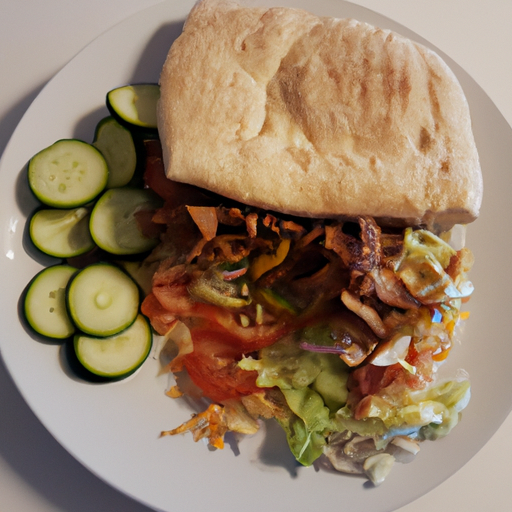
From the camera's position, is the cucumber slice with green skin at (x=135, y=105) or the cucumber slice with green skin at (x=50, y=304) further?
the cucumber slice with green skin at (x=135, y=105)

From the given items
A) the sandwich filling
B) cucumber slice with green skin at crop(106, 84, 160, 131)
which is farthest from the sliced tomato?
cucumber slice with green skin at crop(106, 84, 160, 131)

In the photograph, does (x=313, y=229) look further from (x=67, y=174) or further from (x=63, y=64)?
(x=63, y=64)

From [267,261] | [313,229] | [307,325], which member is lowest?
[307,325]

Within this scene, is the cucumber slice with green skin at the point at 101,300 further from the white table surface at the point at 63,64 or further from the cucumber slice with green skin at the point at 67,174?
the white table surface at the point at 63,64

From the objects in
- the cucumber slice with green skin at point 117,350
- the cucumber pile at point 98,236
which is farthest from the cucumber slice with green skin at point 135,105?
the cucumber slice with green skin at point 117,350

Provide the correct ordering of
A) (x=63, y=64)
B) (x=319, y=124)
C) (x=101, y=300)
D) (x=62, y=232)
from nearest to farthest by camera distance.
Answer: (x=319, y=124) → (x=101, y=300) → (x=62, y=232) → (x=63, y=64)

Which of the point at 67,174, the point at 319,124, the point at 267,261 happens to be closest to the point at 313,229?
the point at 267,261
